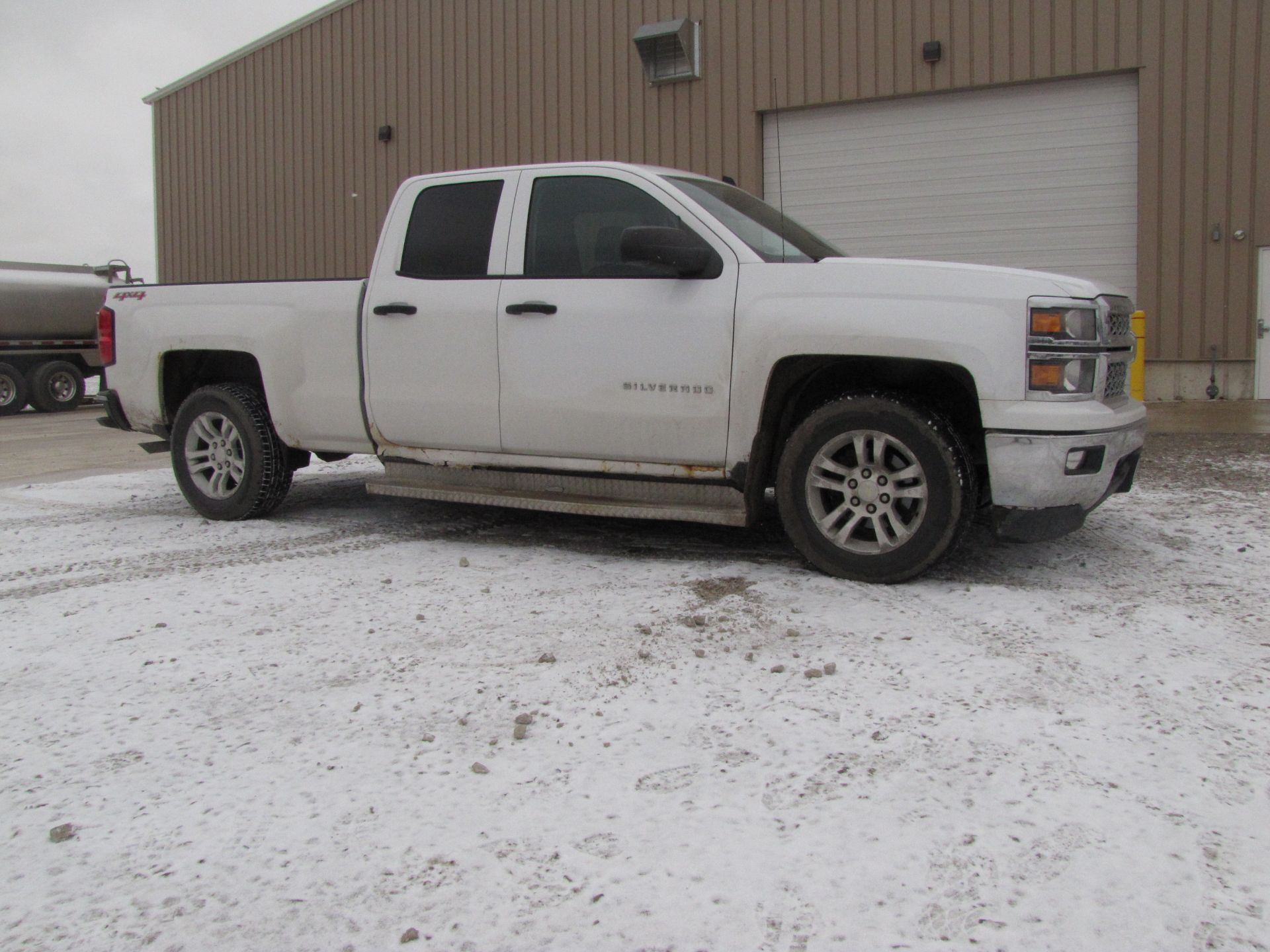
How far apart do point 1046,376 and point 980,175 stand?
11185 millimetres

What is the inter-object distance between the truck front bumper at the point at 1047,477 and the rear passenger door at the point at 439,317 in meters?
2.42

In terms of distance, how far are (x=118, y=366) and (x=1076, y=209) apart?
11796mm

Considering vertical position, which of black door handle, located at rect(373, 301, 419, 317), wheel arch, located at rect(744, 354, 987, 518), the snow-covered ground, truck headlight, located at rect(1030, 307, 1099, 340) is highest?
black door handle, located at rect(373, 301, 419, 317)

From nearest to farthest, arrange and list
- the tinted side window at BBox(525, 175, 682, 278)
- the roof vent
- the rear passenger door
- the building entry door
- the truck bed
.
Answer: the tinted side window at BBox(525, 175, 682, 278)
the rear passenger door
the truck bed
the building entry door
the roof vent

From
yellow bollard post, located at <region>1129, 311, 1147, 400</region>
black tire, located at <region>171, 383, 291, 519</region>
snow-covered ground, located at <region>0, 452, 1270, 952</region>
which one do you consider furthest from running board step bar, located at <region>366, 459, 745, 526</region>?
yellow bollard post, located at <region>1129, 311, 1147, 400</region>

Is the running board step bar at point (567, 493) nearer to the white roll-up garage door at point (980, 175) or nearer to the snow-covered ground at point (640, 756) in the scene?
the snow-covered ground at point (640, 756)

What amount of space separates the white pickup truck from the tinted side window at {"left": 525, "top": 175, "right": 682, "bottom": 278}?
1cm

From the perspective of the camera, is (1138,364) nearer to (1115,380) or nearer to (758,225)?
(1115,380)

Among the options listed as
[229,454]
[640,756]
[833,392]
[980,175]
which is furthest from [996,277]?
[980,175]

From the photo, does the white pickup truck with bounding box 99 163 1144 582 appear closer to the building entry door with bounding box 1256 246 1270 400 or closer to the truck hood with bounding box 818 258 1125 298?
the truck hood with bounding box 818 258 1125 298

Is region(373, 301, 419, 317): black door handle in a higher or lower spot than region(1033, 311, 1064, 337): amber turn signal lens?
higher

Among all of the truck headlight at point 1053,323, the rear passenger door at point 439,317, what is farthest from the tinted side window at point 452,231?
the truck headlight at point 1053,323

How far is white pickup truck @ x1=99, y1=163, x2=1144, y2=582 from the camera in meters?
4.41

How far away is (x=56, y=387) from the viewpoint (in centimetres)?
1984
